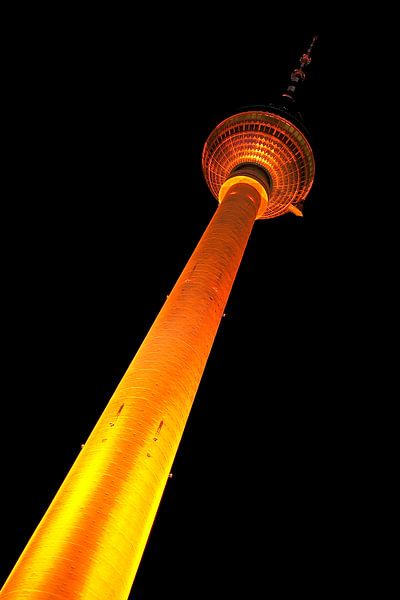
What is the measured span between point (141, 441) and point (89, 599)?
2.52m

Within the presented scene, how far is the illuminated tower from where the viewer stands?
270 inches

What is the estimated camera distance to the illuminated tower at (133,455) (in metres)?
6.86

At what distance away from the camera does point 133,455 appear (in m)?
8.40

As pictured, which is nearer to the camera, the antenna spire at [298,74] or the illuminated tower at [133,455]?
the illuminated tower at [133,455]

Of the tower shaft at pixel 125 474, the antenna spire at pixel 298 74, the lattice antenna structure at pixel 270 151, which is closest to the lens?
the tower shaft at pixel 125 474

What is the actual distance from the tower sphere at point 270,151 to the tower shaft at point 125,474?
28.8 ft

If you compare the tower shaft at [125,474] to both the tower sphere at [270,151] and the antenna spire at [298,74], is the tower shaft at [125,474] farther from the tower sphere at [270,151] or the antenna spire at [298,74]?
the antenna spire at [298,74]

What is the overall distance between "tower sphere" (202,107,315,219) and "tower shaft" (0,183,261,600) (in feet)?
28.8

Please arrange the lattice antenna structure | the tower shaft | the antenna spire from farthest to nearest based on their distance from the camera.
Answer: the antenna spire, the lattice antenna structure, the tower shaft

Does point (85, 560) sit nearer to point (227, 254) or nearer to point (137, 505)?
point (137, 505)

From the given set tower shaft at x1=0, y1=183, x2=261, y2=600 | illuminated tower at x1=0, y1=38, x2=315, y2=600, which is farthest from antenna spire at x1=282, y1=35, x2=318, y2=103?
tower shaft at x1=0, y1=183, x2=261, y2=600

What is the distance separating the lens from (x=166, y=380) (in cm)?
980

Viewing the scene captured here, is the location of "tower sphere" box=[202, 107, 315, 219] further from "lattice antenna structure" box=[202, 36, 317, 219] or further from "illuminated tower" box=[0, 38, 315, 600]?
"illuminated tower" box=[0, 38, 315, 600]

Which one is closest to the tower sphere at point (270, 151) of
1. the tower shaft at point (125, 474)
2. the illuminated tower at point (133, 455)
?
the illuminated tower at point (133, 455)
